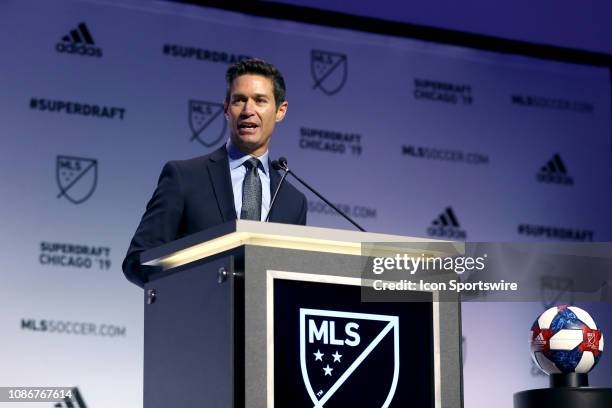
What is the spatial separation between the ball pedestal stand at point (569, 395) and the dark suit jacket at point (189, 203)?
93cm

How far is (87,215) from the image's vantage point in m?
5.20

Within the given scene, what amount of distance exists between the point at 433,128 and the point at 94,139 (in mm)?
1834

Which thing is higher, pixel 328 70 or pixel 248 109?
pixel 328 70

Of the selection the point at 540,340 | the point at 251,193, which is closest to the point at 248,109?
the point at 251,193

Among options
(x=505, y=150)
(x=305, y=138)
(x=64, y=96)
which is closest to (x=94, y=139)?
(x=64, y=96)

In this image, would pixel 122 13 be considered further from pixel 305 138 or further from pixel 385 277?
pixel 385 277

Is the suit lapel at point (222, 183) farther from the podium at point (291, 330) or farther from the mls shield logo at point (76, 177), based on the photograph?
the mls shield logo at point (76, 177)

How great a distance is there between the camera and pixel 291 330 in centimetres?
236

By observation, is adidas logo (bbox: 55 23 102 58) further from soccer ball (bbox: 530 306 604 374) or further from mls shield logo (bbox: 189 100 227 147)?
soccer ball (bbox: 530 306 604 374)

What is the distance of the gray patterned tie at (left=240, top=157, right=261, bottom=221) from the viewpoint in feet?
9.82

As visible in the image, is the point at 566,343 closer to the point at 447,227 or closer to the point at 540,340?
the point at 540,340

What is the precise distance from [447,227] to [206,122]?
1402 millimetres

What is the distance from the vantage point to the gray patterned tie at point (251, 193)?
2.99 meters

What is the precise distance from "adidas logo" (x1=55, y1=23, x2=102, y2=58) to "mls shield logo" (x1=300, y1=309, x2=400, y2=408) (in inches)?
127
